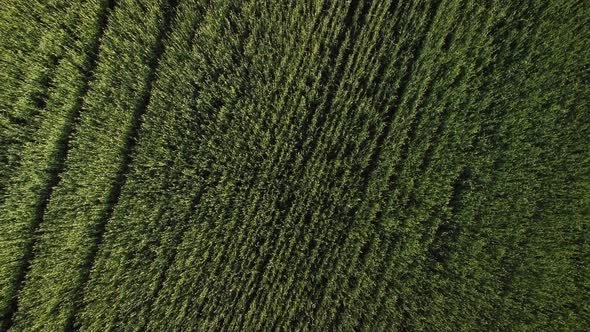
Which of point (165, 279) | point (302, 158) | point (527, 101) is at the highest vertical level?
point (527, 101)

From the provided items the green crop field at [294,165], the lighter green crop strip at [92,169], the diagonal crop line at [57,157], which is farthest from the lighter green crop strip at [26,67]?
the lighter green crop strip at [92,169]

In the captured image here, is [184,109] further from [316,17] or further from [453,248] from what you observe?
[453,248]

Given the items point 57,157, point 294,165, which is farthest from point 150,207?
point 294,165

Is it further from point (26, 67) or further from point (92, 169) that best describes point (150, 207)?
point (26, 67)

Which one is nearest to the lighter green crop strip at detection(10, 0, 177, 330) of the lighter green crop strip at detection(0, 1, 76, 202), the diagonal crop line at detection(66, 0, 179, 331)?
the diagonal crop line at detection(66, 0, 179, 331)

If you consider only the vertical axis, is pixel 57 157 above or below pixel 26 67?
below

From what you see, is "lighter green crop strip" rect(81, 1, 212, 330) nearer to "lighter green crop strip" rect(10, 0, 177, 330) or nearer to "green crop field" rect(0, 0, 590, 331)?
"green crop field" rect(0, 0, 590, 331)

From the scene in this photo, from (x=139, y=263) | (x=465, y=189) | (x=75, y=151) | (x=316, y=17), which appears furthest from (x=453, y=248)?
(x=75, y=151)
